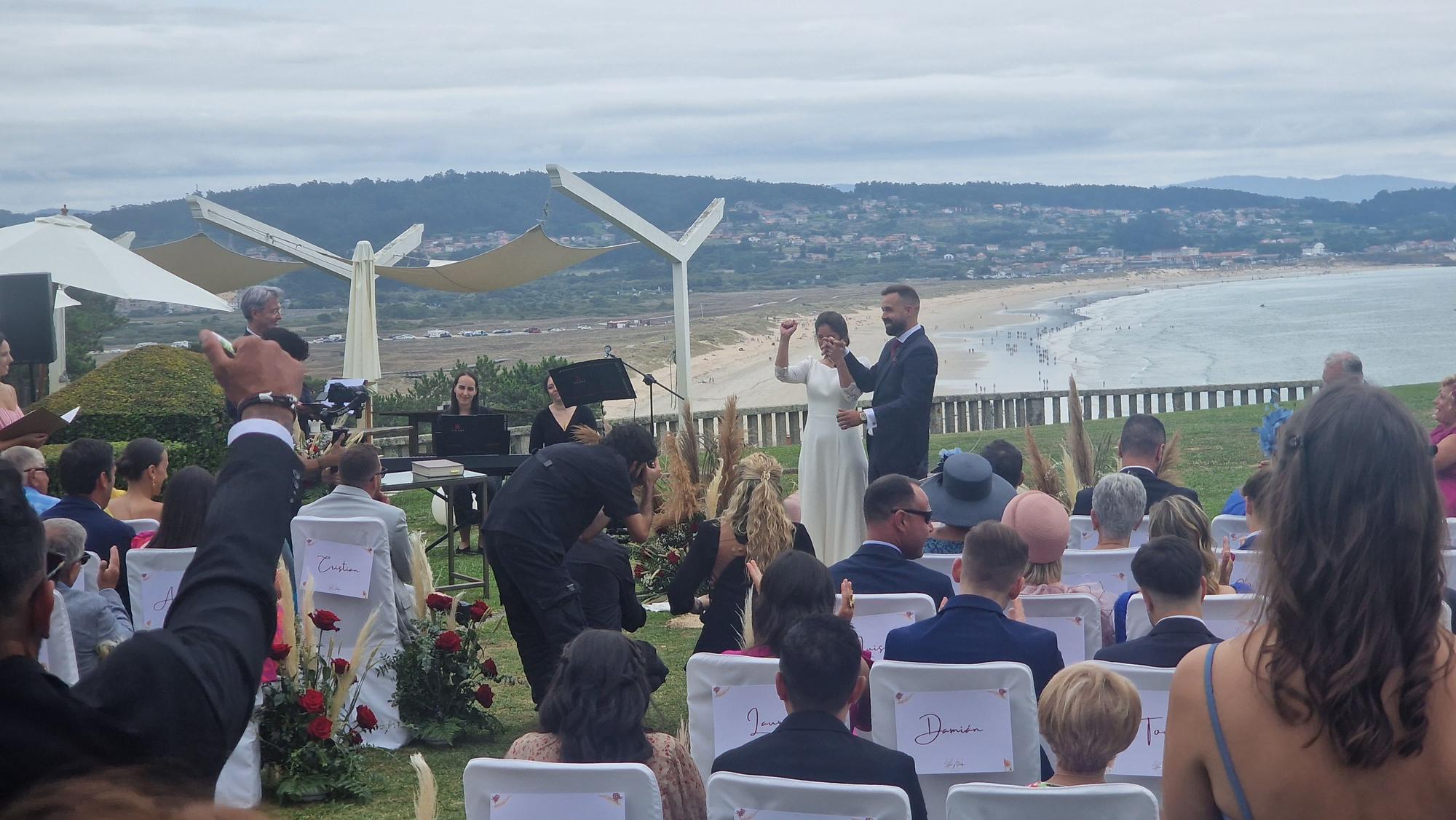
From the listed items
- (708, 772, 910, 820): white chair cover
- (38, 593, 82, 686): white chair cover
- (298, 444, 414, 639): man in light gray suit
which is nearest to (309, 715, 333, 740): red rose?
(298, 444, 414, 639): man in light gray suit

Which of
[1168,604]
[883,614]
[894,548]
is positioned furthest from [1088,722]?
[894,548]

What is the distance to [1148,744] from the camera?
395cm

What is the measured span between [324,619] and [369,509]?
107 cm

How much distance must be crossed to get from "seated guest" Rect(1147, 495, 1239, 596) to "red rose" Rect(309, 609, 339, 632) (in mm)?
3477

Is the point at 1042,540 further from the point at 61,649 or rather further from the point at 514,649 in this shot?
the point at 514,649

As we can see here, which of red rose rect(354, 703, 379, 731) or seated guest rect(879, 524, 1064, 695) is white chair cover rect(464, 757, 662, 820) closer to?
seated guest rect(879, 524, 1064, 695)

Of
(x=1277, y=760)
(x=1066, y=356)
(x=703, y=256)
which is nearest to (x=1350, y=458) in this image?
(x=1277, y=760)

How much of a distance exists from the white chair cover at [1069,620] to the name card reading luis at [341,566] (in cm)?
306

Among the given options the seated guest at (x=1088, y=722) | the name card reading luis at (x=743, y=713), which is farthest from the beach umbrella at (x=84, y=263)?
the seated guest at (x=1088, y=722)

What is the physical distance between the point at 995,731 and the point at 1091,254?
11692 cm

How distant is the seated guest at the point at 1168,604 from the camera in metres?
3.94

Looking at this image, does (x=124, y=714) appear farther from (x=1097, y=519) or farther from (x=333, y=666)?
(x=1097, y=519)

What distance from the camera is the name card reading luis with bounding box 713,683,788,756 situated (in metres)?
4.13

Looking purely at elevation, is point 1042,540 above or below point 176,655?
below
